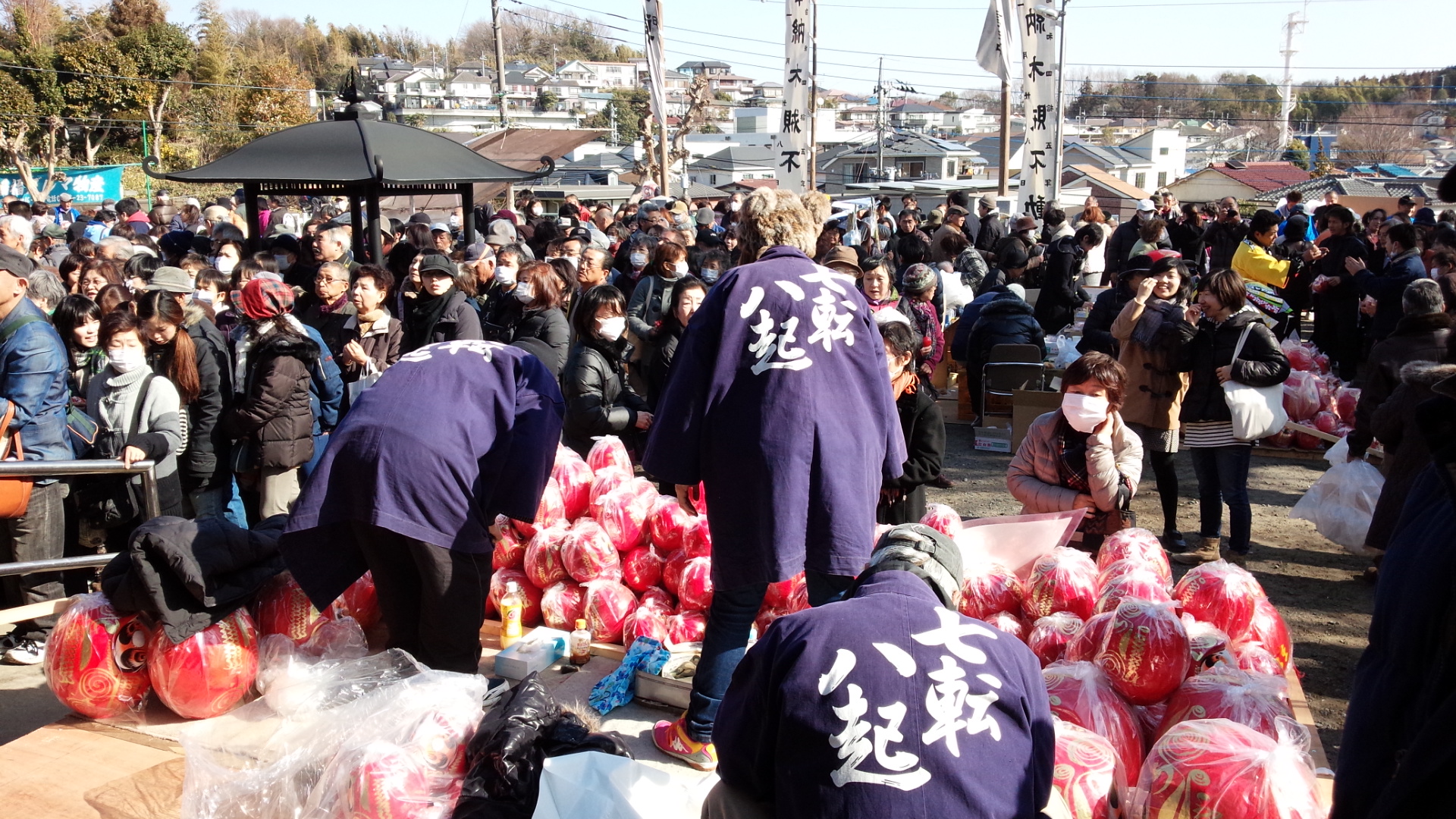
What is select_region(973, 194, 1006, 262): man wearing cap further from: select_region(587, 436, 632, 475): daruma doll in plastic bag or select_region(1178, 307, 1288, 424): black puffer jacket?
select_region(587, 436, 632, 475): daruma doll in plastic bag

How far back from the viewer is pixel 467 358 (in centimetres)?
328

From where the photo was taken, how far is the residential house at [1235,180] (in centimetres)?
4497

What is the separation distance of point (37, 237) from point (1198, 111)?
109 metres

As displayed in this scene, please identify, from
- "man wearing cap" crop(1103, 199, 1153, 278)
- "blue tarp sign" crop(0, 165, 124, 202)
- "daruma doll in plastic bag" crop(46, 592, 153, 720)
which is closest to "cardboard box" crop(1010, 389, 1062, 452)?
"man wearing cap" crop(1103, 199, 1153, 278)

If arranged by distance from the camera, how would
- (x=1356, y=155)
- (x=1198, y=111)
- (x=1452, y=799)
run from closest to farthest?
1. (x=1452, y=799)
2. (x=1356, y=155)
3. (x=1198, y=111)

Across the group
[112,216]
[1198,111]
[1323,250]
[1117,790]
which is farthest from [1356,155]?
[1117,790]

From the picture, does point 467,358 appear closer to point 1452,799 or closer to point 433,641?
point 433,641

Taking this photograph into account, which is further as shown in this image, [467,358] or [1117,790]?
[467,358]

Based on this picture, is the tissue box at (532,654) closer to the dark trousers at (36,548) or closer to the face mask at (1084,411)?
the dark trousers at (36,548)

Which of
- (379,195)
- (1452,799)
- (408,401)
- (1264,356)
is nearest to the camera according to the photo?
(1452,799)

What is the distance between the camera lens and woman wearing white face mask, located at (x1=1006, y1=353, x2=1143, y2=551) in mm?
4293

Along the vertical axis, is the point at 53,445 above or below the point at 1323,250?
below

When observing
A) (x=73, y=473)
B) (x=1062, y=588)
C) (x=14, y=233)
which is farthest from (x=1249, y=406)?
(x=14, y=233)

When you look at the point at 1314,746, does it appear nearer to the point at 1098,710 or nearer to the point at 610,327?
the point at 1098,710
